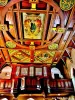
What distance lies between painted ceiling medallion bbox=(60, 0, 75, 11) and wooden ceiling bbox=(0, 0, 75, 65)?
0.14 metres

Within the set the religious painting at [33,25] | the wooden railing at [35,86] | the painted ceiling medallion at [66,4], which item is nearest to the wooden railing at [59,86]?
the wooden railing at [35,86]

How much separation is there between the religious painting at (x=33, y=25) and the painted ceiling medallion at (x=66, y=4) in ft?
3.08

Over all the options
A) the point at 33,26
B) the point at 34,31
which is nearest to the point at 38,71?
the point at 34,31

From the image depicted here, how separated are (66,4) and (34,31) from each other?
7.45ft

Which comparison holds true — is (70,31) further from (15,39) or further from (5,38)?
(5,38)

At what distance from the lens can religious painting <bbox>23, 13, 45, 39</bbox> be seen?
19.2 feet

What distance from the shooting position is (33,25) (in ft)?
21.2

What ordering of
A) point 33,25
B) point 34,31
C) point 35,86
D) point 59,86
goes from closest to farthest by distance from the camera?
point 33,25
point 34,31
point 35,86
point 59,86

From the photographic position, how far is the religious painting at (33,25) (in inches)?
231

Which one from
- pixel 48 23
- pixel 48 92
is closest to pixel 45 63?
pixel 48 92

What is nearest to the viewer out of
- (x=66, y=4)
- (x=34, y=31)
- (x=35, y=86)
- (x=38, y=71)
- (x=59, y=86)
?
(x=66, y=4)

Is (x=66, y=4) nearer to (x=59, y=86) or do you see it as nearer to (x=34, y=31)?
(x=34, y=31)

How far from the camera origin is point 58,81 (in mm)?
9734

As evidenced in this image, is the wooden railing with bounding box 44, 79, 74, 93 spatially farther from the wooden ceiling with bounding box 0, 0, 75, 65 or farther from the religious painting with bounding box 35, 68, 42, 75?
A: the wooden ceiling with bounding box 0, 0, 75, 65
